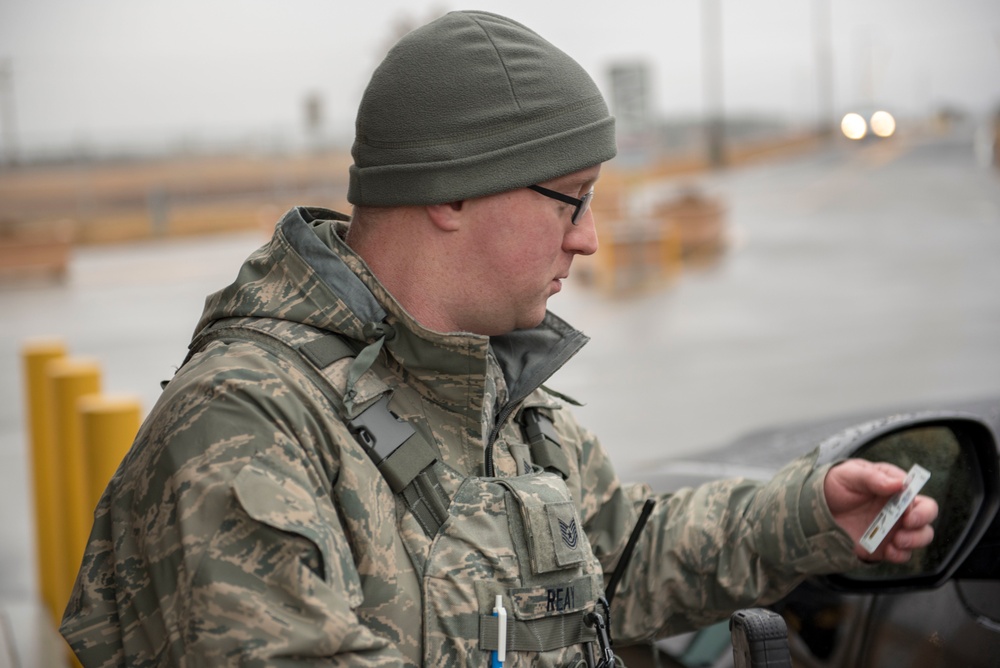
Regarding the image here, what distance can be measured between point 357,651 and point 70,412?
3634 mm

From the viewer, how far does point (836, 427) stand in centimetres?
394

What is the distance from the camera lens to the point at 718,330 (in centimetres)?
1320

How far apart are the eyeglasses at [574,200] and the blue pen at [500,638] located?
2.24 feet

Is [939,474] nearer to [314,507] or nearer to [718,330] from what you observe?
[314,507]

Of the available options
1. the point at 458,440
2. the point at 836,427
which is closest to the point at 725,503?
the point at 458,440

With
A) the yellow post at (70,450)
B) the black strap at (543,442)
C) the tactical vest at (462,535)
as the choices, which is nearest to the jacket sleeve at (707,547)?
the black strap at (543,442)

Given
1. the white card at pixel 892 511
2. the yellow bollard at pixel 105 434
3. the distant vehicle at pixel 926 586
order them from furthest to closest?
the yellow bollard at pixel 105 434 → the distant vehicle at pixel 926 586 → the white card at pixel 892 511

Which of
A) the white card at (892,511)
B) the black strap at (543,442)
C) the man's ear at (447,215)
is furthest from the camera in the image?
the white card at (892,511)

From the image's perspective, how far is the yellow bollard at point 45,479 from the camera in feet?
16.3

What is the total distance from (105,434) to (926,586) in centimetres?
275

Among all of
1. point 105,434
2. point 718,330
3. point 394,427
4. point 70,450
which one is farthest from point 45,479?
point 718,330

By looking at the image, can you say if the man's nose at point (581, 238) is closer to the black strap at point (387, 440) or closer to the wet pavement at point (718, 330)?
the black strap at point (387, 440)

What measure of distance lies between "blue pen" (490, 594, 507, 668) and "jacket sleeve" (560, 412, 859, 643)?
584 millimetres

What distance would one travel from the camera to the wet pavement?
8867mm
